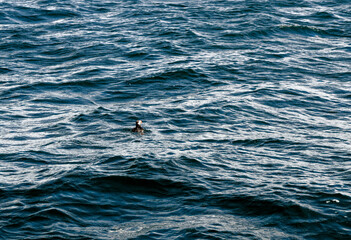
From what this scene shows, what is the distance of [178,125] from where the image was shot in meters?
18.7

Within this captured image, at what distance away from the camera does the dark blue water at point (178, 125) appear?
479 inches

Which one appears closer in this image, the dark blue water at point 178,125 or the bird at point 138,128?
the dark blue water at point 178,125

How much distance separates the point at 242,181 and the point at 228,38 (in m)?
18.0

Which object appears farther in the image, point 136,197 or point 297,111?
point 297,111

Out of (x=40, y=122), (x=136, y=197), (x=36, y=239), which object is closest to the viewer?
(x=36, y=239)

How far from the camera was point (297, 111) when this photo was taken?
20422 millimetres

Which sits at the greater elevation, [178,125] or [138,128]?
[138,128]

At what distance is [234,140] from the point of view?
17.1m

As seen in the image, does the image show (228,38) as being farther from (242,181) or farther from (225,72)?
(242,181)

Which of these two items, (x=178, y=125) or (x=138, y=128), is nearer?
(x=138, y=128)

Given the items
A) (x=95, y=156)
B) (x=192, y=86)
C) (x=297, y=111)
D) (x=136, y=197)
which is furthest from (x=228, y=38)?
(x=136, y=197)

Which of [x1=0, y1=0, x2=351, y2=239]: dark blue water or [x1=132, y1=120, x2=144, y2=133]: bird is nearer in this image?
[x1=0, y1=0, x2=351, y2=239]: dark blue water

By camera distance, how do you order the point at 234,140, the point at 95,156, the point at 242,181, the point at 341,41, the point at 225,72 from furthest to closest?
the point at 341,41 < the point at 225,72 < the point at 234,140 < the point at 95,156 < the point at 242,181

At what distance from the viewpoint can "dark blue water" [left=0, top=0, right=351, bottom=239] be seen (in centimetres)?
1216
